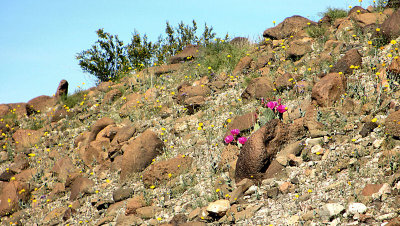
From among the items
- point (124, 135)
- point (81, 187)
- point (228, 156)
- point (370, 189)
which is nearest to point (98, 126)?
point (124, 135)

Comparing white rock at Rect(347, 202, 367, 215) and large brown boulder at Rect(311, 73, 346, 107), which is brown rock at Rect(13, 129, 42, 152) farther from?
white rock at Rect(347, 202, 367, 215)

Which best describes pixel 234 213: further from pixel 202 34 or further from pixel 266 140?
pixel 202 34

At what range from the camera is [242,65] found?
10781 millimetres

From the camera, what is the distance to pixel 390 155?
17.0 feet

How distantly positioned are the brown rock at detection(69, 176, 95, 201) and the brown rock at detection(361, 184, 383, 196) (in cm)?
572

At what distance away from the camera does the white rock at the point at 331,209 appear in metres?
4.66

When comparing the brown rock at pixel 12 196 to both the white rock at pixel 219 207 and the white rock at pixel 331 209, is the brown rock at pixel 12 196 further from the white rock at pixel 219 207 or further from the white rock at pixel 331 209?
the white rock at pixel 331 209

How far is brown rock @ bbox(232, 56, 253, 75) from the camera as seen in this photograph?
1069cm

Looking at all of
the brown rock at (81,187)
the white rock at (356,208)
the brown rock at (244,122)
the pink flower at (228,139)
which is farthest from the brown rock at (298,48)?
the white rock at (356,208)

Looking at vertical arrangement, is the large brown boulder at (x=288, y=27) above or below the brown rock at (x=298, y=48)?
above

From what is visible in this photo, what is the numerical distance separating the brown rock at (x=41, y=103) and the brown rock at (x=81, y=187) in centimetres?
696

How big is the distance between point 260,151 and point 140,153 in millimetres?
3127

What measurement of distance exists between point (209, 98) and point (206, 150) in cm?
249

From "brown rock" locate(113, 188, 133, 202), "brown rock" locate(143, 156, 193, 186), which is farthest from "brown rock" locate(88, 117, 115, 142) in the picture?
"brown rock" locate(143, 156, 193, 186)
